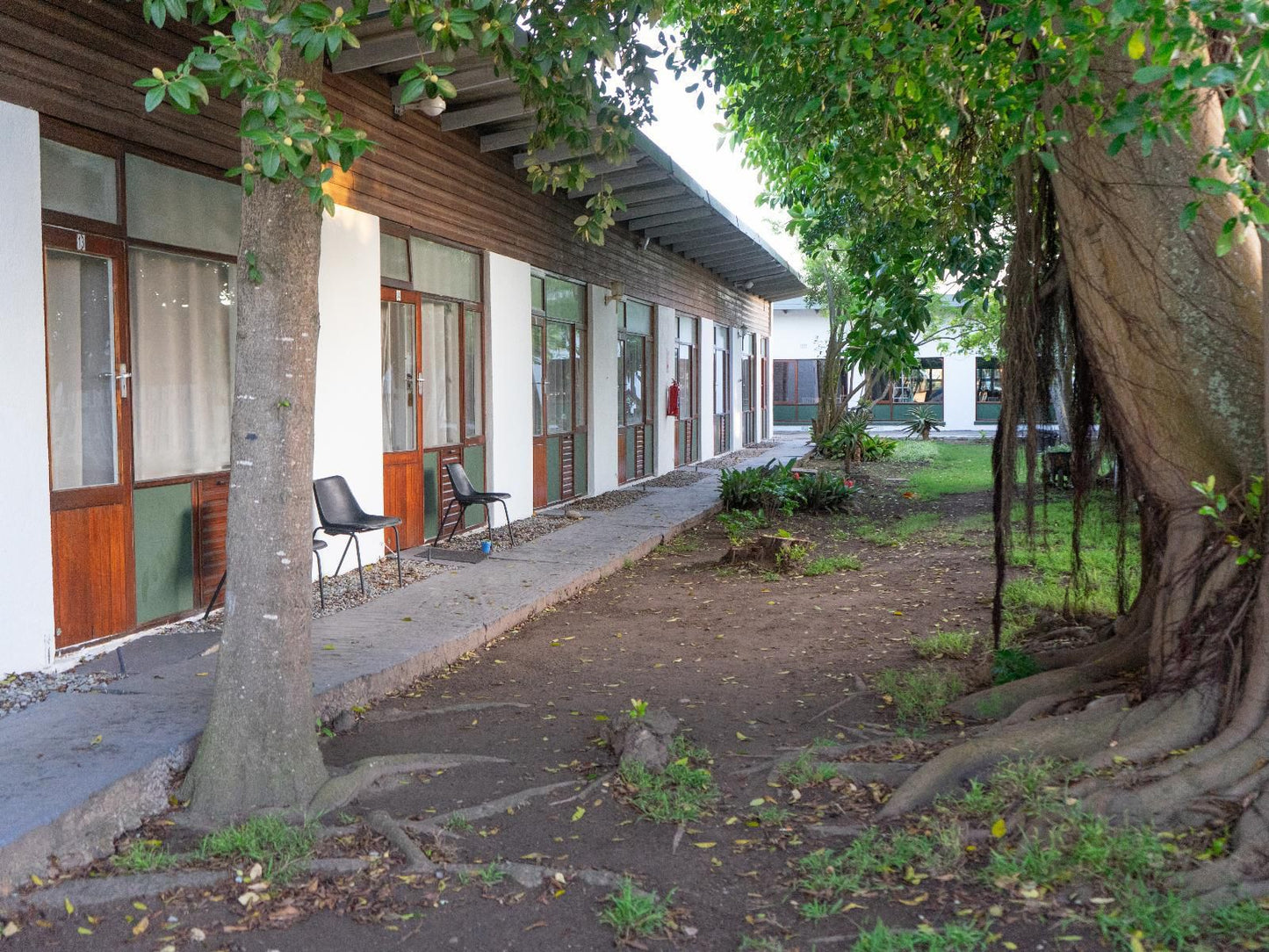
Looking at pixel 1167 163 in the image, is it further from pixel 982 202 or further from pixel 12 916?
pixel 12 916

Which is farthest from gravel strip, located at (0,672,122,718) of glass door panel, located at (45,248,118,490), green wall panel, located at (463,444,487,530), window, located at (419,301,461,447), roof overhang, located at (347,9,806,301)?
green wall panel, located at (463,444,487,530)

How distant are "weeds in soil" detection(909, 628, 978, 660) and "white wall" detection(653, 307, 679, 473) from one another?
469 inches

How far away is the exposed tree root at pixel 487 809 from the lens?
4.06m

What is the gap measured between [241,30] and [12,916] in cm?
279

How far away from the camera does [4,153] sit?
5.34 meters

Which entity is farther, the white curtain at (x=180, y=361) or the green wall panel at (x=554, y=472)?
the green wall panel at (x=554, y=472)

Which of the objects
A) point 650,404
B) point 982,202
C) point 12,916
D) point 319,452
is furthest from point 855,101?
point 650,404

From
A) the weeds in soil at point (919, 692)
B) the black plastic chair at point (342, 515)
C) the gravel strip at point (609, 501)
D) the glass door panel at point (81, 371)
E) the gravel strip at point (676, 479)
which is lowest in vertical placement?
the weeds in soil at point (919, 692)

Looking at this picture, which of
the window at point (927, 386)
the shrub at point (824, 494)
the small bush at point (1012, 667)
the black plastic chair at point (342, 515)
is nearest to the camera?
the small bush at point (1012, 667)

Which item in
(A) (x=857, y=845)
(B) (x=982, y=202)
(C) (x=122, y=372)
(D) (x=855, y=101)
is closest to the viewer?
(A) (x=857, y=845)

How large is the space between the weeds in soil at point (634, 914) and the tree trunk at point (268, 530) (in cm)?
139

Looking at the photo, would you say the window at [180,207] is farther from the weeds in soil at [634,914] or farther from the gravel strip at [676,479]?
the gravel strip at [676,479]

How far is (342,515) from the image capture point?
7984 mm

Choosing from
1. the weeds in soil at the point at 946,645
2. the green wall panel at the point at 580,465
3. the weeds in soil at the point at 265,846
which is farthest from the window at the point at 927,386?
the weeds in soil at the point at 265,846
